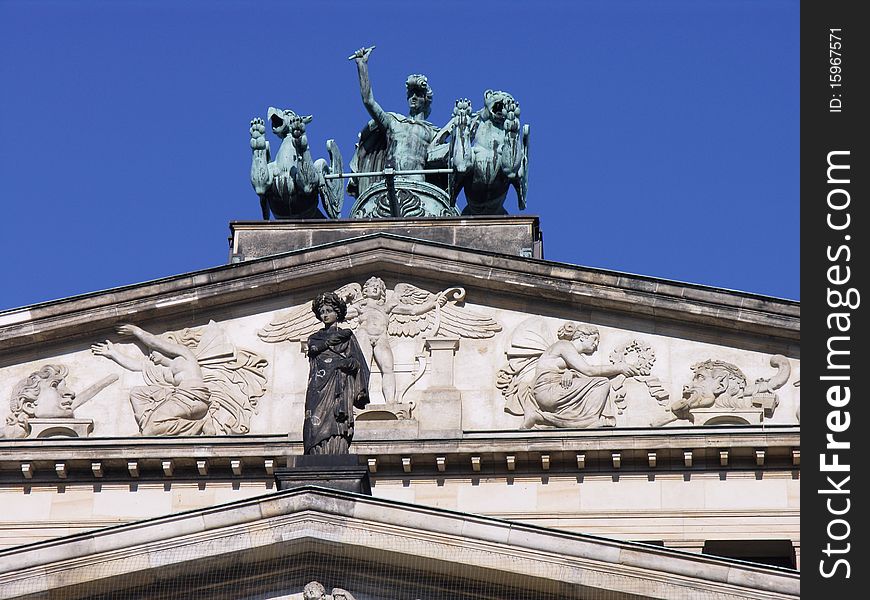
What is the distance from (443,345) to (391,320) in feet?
2.99

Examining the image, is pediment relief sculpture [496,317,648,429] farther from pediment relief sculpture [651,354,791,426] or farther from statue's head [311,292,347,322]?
statue's head [311,292,347,322]

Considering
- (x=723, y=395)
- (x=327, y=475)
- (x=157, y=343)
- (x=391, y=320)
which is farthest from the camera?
(x=157, y=343)

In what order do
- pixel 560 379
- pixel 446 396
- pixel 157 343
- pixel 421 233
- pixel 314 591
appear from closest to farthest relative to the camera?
pixel 314 591 → pixel 446 396 → pixel 560 379 → pixel 157 343 → pixel 421 233

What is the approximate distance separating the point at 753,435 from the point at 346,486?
11354mm

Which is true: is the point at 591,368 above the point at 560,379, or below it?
above

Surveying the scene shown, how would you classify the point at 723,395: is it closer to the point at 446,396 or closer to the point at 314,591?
the point at 446,396

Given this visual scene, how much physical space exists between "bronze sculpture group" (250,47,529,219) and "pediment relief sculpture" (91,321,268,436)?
4.30 m

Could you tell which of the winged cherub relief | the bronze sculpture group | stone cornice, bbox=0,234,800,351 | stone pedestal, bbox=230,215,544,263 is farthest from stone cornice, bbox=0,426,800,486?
the bronze sculpture group

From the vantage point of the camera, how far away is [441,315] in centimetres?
3612

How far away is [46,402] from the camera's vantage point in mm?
35875

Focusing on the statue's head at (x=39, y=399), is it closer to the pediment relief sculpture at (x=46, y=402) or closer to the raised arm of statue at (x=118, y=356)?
the pediment relief sculpture at (x=46, y=402)

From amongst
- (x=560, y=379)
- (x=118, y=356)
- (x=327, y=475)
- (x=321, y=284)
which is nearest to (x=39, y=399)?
(x=118, y=356)

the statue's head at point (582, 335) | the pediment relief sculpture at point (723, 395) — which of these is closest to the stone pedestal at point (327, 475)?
the pediment relief sculpture at point (723, 395)
